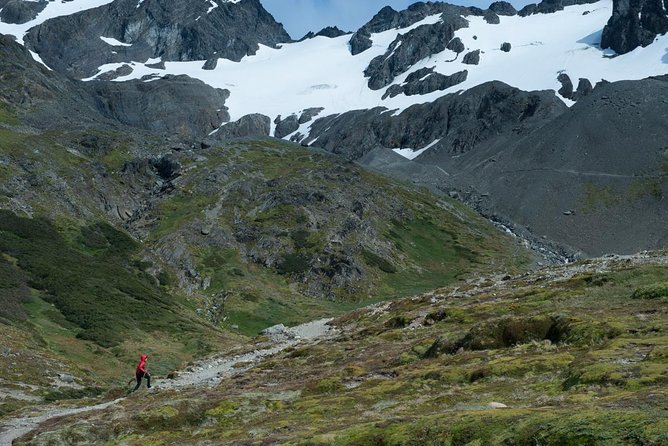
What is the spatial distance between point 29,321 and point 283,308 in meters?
63.3

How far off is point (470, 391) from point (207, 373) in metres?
38.8

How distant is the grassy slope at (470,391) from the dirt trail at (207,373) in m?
3.50

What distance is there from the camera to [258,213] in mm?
187000

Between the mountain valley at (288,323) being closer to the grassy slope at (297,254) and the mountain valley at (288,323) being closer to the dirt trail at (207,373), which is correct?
the dirt trail at (207,373)

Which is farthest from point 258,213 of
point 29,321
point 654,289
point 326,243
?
point 654,289

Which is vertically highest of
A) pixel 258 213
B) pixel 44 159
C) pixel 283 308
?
pixel 44 159

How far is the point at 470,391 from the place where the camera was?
2817cm

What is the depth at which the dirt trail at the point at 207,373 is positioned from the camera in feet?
117

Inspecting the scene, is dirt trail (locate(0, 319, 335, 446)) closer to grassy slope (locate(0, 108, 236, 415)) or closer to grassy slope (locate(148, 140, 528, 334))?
grassy slope (locate(0, 108, 236, 415))

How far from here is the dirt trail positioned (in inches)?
1398

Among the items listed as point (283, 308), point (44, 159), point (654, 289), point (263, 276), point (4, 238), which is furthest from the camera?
point (44, 159)

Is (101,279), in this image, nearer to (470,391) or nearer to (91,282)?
(91,282)

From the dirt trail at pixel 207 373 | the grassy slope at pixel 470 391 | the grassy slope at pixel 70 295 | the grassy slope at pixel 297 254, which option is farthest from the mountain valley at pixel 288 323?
the grassy slope at pixel 297 254

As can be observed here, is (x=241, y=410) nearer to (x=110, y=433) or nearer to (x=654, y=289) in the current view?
(x=110, y=433)
